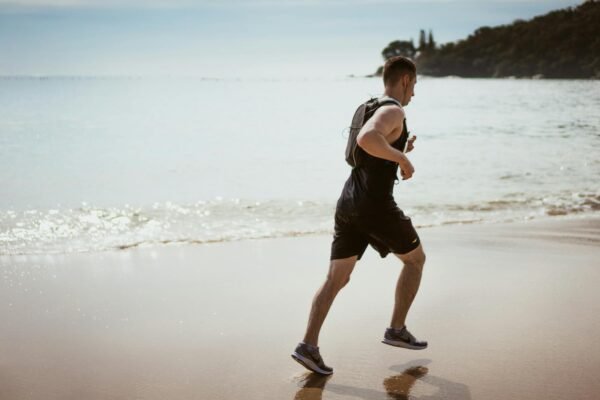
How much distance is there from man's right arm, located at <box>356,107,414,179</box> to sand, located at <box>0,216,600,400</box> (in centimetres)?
133

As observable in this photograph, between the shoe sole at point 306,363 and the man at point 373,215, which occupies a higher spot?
the man at point 373,215

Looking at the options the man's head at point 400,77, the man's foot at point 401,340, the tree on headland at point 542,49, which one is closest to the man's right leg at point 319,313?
the man's foot at point 401,340

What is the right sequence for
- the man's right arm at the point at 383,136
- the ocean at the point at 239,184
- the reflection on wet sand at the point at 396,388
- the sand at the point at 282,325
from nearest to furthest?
the man's right arm at the point at 383,136, the reflection on wet sand at the point at 396,388, the sand at the point at 282,325, the ocean at the point at 239,184

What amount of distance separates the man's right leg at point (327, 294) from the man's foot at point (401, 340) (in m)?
0.52

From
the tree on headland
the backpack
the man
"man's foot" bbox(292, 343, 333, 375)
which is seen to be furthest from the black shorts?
the tree on headland

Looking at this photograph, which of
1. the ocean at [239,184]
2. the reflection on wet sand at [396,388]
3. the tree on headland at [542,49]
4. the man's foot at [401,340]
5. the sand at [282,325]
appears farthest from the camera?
the tree on headland at [542,49]

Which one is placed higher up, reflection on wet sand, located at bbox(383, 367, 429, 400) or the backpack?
the backpack

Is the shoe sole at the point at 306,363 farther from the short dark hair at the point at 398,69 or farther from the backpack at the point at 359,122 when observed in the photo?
the short dark hair at the point at 398,69

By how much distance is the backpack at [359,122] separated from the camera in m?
3.94

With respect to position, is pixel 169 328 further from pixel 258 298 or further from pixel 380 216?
pixel 380 216

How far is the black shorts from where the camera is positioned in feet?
13.1

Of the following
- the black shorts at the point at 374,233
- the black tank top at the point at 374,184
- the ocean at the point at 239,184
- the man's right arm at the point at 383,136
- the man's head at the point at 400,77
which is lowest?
the ocean at the point at 239,184

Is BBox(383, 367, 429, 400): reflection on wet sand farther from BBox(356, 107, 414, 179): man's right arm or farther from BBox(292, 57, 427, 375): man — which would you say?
BBox(356, 107, 414, 179): man's right arm

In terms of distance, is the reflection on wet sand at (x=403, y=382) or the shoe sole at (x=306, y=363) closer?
the reflection on wet sand at (x=403, y=382)
